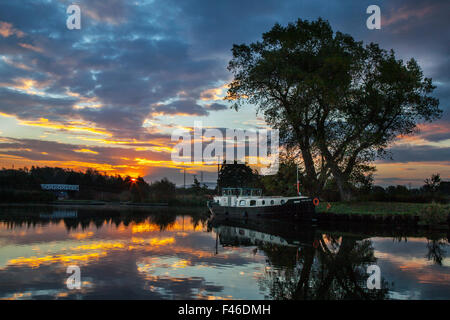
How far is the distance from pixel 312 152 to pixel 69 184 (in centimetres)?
11147

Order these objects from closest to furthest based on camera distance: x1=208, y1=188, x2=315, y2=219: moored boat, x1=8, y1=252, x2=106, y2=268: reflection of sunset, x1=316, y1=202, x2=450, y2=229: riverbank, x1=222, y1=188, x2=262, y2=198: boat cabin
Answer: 1. x1=8, y1=252, x2=106, y2=268: reflection of sunset
2. x1=316, y1=202, x2=450, y2=229: riverbank
3. x1=208, y1=188, x2=315, y2=219: moored boat
4. x1=222, y1=188, x2=262, y2=198: boat cabin

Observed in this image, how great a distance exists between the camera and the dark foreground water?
10562 millimetres

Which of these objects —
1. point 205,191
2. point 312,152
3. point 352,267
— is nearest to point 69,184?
point 205,191

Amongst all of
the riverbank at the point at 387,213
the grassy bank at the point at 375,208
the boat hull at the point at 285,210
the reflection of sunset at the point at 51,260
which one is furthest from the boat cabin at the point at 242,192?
the reflection of sunset at the point at 51,260

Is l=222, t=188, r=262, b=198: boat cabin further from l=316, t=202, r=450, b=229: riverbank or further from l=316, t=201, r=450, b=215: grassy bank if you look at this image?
l=316, t=201, r=450, b=215: grassy bank

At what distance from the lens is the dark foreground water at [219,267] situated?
1056 cm

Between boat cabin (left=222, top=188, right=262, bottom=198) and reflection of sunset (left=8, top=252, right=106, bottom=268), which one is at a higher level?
boat cabin (left=222, top=188, right=262, bottom=198)

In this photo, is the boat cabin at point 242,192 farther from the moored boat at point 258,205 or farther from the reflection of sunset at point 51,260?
the reflection of sunset at point 51,260

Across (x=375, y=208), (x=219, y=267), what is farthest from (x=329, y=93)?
(x=219, y=267)

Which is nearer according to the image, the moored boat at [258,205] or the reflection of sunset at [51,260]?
the reflection of sunset at [51,260]

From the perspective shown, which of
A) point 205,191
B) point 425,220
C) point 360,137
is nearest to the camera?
point 425,220

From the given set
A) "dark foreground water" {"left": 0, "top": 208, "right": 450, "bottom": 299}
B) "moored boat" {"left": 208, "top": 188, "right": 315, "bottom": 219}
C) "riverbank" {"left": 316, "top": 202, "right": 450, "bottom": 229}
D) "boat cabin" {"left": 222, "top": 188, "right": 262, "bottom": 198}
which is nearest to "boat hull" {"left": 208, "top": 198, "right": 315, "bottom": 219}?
"moored boat" {"left": 208, "top": 188, "right": 315, "bottom": 219}
